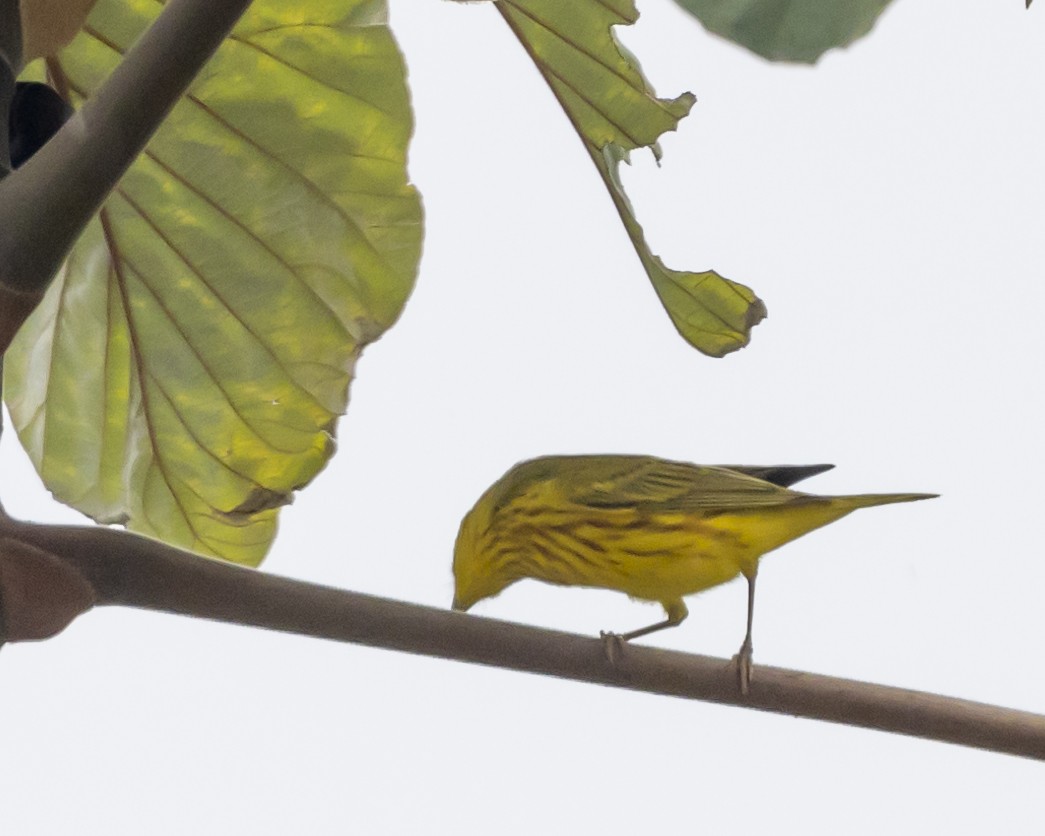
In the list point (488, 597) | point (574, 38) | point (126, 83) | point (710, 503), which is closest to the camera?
point (126, 83)

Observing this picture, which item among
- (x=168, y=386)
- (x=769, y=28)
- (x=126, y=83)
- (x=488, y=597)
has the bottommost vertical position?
(x=488, y=597)

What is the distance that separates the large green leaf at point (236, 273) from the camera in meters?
0.89

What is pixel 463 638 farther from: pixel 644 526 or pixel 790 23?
pixel 644 526

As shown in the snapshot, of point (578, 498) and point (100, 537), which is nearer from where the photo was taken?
point (100, 537)

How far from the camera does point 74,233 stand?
0.47m

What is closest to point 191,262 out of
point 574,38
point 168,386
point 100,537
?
point 168,386

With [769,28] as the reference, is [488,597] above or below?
below

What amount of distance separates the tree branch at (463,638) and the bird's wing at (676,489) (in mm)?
427

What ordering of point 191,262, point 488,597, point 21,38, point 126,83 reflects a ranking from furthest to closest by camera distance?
point 488,597, point 191,262, point 21,38, point 126,83

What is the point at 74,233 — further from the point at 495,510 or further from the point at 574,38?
the point at 495,510

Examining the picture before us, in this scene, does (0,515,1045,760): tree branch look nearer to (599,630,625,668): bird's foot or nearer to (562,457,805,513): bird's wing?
(599,630,625,668): bird's foot

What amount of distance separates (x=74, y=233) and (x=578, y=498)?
68 cm

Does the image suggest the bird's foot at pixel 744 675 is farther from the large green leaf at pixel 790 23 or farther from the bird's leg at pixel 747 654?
the large green leaf at pixel 790 23

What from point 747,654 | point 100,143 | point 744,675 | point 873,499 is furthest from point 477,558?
point 100,143
